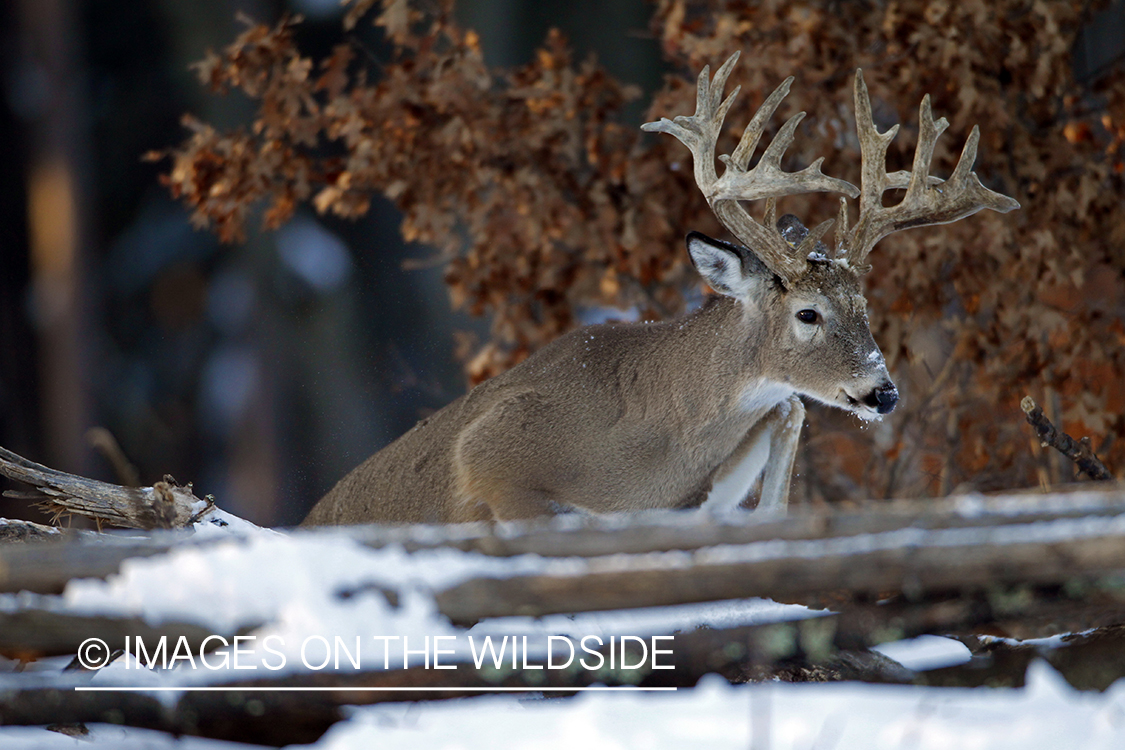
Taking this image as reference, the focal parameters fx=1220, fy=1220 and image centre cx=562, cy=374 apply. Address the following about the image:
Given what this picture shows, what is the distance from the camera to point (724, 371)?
4.95m

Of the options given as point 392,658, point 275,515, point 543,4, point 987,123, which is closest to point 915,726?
point 392,658

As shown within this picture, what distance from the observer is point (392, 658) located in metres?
2.33

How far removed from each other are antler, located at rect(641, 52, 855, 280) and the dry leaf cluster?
127 centimetres

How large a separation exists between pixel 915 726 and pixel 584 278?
476cm

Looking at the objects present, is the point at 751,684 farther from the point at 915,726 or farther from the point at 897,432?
the point at 897,432

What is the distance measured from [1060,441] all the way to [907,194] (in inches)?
48.4

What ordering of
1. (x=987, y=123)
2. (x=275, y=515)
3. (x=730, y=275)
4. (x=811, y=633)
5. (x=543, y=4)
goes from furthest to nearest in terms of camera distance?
(x=543, y=4)
(x=275, y=515)
(x=987, y=123)
(x=730, y=275)
(x=811, y=633)

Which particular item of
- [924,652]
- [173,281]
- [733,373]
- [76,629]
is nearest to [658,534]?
[76,629]

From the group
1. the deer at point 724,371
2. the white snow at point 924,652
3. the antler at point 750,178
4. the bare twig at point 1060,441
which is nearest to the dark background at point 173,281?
the deer at point 724,371

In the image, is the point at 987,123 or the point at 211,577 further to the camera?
the point at 987,123

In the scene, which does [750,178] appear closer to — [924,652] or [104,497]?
[924,652]

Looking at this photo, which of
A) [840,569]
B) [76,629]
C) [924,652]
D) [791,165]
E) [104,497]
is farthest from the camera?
[791,165]

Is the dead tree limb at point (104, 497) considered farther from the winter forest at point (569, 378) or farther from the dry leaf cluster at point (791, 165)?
the dry leaf cluster at point (791, 165)

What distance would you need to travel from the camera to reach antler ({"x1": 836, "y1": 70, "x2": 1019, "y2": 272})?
4.83m
